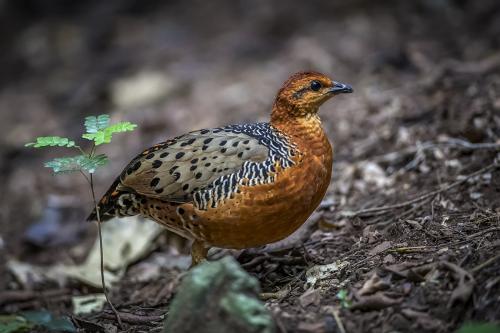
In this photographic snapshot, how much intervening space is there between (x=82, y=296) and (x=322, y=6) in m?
8.21

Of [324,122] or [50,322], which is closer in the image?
[50,322]

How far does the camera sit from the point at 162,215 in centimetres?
513

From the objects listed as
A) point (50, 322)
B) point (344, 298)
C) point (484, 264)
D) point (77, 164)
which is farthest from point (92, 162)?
point (484, 264)

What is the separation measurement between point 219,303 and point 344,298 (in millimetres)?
908

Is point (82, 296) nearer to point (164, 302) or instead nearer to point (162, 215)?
point (164, 302)

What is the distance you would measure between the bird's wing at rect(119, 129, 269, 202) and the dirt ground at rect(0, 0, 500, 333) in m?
1.01

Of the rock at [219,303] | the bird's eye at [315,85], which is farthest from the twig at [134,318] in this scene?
the bird's eye at [315,85]

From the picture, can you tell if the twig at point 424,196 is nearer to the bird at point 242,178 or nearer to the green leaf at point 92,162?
the bird at point 242,178

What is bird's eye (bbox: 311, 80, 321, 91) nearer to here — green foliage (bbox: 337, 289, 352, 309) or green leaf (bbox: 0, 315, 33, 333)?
green foliage (bbox: 337, 289, 352, 309)

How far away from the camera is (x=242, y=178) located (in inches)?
188

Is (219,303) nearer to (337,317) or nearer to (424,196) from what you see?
(337,317)

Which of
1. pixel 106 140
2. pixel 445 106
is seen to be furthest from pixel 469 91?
pixel 106 140

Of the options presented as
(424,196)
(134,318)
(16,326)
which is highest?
(424,196)

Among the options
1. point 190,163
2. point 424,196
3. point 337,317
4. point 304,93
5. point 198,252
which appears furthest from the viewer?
point 424,196
